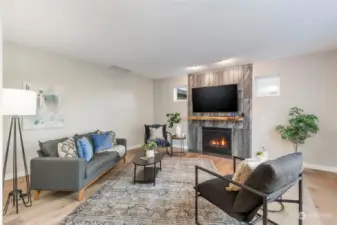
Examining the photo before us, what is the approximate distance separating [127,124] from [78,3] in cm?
431

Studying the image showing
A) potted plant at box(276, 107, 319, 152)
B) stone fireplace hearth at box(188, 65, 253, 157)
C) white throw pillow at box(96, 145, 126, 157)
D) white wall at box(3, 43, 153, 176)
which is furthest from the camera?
stone fireplace hearth at box(188, 65, 253, 157)

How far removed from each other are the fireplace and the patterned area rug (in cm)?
206

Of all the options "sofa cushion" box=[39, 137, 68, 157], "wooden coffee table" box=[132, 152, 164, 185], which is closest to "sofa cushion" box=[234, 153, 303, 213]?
"wooden coffee table" box=[132, 152, 164, 185]

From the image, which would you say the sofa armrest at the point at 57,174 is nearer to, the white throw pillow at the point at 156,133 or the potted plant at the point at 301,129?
the white throw pillow at the point at 156,133

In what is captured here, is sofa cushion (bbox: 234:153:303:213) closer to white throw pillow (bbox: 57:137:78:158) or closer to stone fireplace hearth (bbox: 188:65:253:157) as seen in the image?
white throw pillow (bbox: 57:137:78:158)

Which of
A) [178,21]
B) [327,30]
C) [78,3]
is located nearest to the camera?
[78,3]

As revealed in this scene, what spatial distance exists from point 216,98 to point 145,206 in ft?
12.7

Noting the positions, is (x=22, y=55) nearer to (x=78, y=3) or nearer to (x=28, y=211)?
(x=78, y=3)

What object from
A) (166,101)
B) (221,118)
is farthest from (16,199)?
(166,101)

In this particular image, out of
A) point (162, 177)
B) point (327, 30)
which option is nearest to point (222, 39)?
point (327, 30)

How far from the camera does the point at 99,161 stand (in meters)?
3.35

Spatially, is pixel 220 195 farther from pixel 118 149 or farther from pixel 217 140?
pixel 217 140

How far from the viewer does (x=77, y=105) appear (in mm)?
4676

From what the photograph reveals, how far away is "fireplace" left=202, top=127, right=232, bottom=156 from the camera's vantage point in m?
5.46
